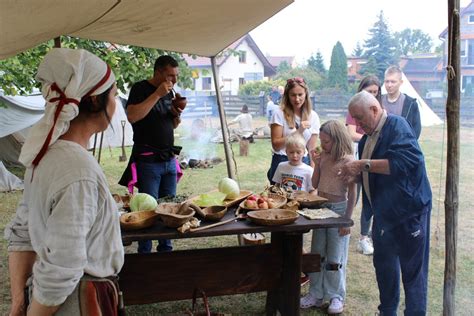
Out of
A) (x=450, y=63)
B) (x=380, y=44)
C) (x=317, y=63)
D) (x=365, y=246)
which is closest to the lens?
(x=450, y=63)

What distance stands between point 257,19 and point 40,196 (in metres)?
2.50

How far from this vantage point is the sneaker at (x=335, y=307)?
9.87 feet

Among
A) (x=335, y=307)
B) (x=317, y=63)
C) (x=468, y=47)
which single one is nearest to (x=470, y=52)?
(x=468, y=47)

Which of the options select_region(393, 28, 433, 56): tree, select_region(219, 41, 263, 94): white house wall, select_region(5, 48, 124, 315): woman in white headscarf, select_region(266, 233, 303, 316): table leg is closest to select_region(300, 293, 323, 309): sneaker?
select_region(266, 233, 303, 316): table leg

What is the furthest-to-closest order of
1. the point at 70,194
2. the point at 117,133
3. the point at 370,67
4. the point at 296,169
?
the point at 370,67 → the point at 117,133 → the point at 296,169 → the point at 70,194

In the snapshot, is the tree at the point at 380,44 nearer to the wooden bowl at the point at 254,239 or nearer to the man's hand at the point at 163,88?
the wooden bowl at the point at 254,239

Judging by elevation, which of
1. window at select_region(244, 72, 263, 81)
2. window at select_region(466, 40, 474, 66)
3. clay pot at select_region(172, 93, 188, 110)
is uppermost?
window at select_region(244, 72, 263, 81)

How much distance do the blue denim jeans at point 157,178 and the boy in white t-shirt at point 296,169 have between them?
925 mm

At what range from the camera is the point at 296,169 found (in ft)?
10.5

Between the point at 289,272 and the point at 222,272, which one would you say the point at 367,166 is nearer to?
the point at 289,272

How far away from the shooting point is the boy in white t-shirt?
3.14 m

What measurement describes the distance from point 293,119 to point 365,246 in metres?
1.66

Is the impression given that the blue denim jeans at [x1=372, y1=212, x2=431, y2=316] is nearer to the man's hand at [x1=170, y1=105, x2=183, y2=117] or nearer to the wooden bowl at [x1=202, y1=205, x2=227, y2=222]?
the wooden bowl at [x1=202, y1=205, x2=227, y2=222]

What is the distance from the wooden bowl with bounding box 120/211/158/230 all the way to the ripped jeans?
1.28 m
